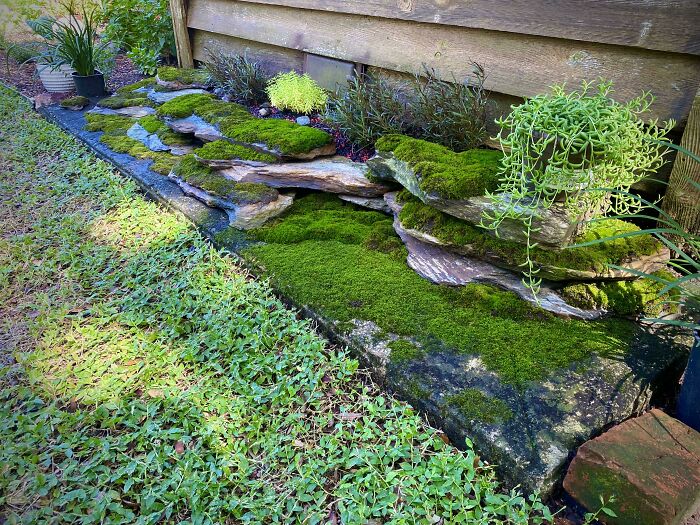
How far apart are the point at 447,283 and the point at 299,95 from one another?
2.57m

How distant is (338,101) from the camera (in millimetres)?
3965

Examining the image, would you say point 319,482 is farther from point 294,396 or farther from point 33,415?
point 33,415

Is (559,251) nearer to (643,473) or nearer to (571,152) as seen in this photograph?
(571,152)

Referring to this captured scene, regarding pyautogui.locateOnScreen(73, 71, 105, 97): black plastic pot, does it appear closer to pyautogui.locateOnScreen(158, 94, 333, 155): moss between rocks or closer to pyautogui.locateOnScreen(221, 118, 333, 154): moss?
A: pyautogui.locateOnScreen(158, 94, 333, 155): moss between rocks

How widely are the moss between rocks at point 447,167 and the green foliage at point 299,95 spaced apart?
4.97ft

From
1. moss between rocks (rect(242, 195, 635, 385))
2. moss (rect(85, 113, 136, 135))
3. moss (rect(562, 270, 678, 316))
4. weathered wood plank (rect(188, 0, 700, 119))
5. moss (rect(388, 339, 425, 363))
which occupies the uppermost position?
weathered wood plank (rect(188, 0, 700, 119))

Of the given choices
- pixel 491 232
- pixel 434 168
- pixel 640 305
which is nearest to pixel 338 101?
pixel 434 168

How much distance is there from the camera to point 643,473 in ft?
5.71

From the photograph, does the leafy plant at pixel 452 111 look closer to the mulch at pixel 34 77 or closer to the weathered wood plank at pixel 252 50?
the weathered wood plank at pixel 252 50

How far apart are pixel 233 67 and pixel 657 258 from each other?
4.42 metres

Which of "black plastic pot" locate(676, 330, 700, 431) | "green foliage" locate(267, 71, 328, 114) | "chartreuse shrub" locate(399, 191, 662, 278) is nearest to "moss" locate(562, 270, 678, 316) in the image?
"chartreuse shrub" locate(399, 191, 662, 278)

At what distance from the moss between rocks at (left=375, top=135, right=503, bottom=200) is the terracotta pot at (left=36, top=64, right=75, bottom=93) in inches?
228

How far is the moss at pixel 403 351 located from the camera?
2365 mm

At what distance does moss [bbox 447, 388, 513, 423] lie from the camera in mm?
2039
